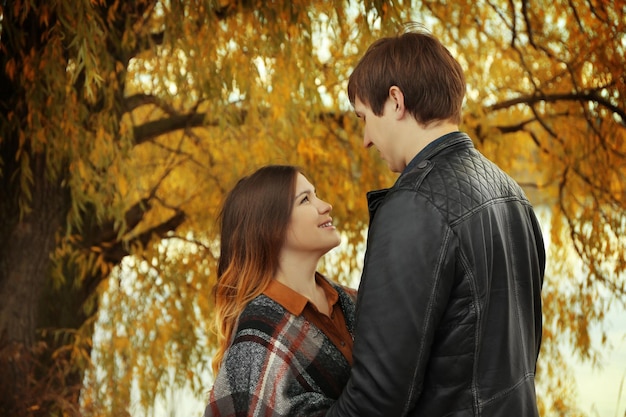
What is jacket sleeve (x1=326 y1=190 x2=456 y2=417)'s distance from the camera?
1.49m

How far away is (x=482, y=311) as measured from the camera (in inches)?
Result: 61.1

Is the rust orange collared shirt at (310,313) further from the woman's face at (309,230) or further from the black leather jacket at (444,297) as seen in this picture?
the black leather jacket at (444,297)

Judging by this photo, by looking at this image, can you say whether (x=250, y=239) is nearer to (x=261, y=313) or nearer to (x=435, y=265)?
(x=261, y=313)

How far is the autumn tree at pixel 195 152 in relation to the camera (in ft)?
13.7

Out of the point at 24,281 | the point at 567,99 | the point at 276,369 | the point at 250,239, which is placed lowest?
the point at 276,369

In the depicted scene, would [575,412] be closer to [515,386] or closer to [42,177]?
[42,177]

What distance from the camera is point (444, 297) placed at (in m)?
1.52

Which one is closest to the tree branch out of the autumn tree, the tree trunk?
the autumn tree

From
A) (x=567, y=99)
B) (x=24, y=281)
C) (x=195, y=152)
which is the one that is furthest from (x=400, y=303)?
(x=195, y=152)

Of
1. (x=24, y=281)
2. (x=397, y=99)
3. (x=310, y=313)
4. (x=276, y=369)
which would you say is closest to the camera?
(x=397, y=99)

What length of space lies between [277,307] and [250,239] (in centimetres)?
17

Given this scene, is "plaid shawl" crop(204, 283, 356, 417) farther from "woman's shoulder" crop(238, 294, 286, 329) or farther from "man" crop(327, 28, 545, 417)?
"man" crop(327, 28, 545, 417)

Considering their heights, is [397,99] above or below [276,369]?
above

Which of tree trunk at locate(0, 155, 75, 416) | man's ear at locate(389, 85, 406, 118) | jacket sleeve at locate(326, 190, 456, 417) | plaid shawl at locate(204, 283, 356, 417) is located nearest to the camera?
jacket sleeve at locate(326, 190, 456, 417)
